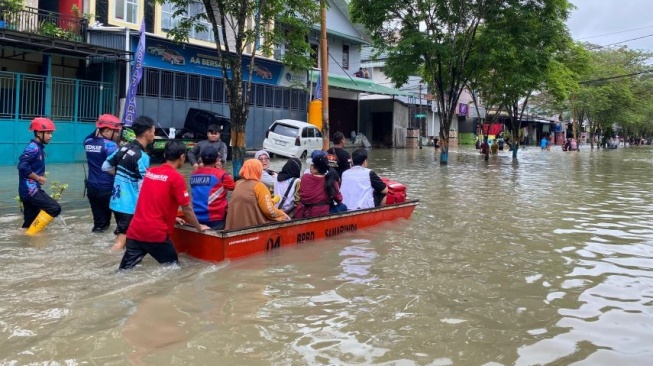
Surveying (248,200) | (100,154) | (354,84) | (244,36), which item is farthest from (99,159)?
(354,84)

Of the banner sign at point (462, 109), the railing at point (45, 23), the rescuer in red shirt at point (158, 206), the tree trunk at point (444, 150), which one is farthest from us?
the banner sign at point (462, 109)

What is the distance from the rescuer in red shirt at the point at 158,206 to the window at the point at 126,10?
18.9 m

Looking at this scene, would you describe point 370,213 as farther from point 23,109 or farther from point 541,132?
point 541,132

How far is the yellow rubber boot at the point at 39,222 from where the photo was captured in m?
7.89

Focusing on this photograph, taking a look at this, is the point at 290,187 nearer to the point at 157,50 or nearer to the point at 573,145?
the point at 157,50

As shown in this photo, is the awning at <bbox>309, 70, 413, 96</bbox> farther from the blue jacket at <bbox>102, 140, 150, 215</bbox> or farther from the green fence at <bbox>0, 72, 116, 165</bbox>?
the blue jacket at <bbox>102, 140, 150, 215</bbox>

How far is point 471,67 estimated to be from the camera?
25.3m

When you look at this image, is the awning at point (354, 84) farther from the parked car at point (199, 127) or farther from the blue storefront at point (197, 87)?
the parked car at point (199, 127)

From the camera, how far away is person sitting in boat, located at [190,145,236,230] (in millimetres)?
6816

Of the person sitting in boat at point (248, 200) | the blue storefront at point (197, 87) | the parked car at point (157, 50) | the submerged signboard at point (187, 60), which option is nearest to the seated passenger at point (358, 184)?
the person sitting in boat at point (248, 200)

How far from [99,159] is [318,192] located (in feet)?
9.68

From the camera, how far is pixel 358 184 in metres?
8.90

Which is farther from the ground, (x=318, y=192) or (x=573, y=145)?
(x=573, y=145)

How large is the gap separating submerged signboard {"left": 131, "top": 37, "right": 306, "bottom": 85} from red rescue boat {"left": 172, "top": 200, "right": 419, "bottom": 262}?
15.1 metres
